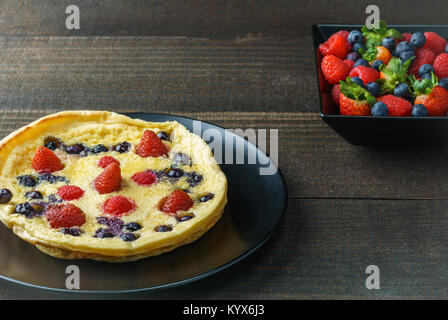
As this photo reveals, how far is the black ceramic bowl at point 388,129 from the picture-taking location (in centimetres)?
193

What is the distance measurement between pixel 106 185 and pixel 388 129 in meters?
0.98

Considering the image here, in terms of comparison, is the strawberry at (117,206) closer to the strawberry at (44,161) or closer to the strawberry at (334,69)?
the strawberry at (44,161)

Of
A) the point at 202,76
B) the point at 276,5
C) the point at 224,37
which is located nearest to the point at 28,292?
the point at 202,76

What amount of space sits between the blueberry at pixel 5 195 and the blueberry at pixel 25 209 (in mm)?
56

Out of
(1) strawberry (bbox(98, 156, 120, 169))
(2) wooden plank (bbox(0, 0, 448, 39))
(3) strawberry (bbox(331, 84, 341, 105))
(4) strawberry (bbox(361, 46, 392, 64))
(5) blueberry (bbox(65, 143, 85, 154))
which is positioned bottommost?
(1) strawberry (bbox(98, 156, 120, 169))

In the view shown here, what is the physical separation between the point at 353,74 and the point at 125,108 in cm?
92

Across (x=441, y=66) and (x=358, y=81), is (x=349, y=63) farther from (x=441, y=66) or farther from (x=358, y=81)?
(x=441, y=66)

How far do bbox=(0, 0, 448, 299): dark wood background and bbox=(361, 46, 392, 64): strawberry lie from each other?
288 millimetres

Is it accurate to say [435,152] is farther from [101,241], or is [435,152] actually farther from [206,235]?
[101,241]

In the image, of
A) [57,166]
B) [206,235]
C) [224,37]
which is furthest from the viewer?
[224,37]

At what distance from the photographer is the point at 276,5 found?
10.3ft

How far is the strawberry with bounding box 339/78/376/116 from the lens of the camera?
1.98 m

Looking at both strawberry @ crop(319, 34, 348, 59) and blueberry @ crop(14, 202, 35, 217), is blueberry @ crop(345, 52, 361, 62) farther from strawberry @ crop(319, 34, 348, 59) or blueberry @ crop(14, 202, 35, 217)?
blueberry @ crop(14, 202, 35, 217)

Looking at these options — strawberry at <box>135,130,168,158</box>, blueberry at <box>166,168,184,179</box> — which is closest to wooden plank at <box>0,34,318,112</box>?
strawberry at <box>135,130,168,158</box>
